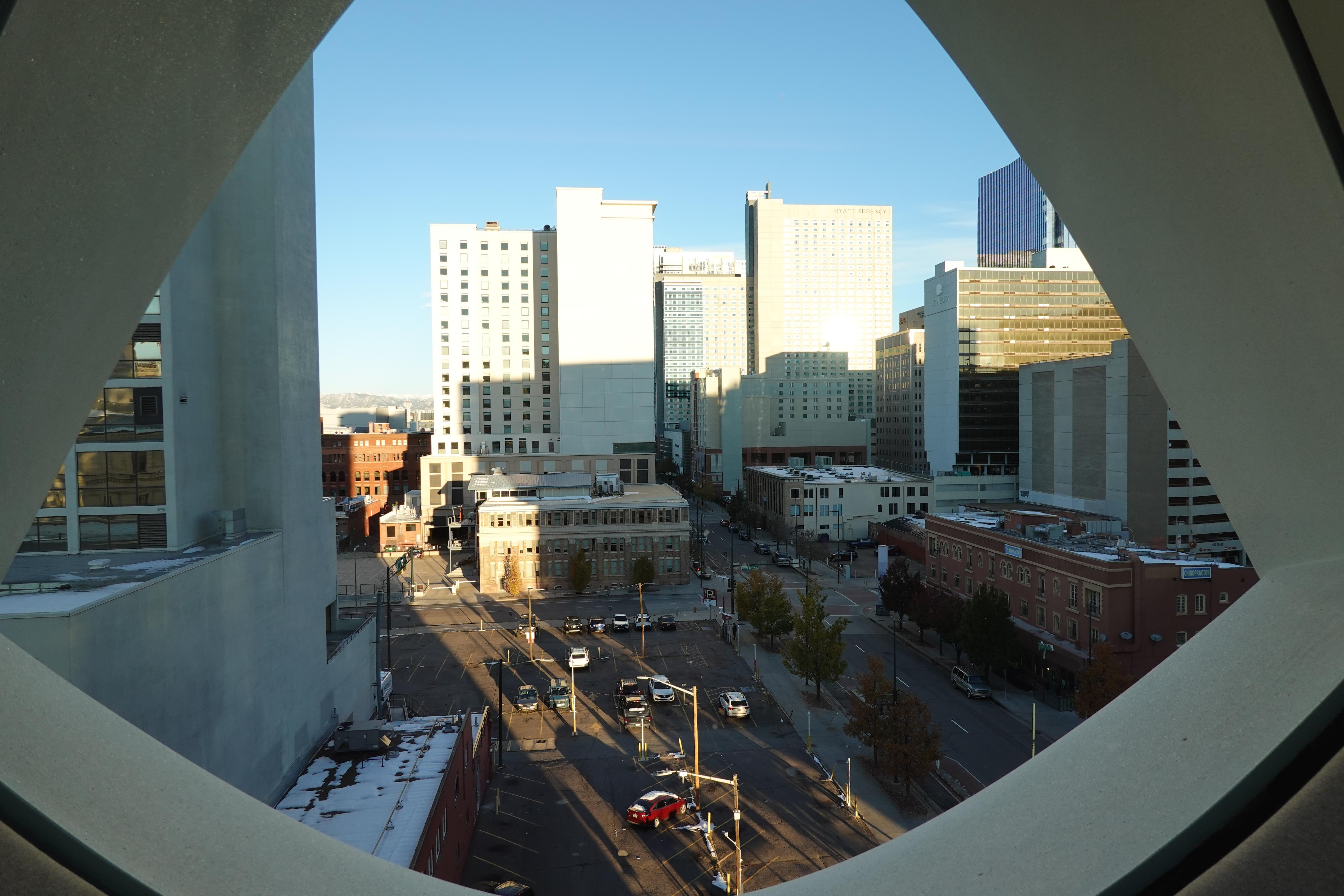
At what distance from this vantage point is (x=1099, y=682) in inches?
715

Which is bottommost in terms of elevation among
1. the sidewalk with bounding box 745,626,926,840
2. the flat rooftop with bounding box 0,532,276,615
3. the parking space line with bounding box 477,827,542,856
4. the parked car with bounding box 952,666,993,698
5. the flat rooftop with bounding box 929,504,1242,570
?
the sidewalk with bounding box 745,626,926,840

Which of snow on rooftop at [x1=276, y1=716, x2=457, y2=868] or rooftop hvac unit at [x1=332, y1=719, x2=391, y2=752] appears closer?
snow on rooftop at [x1=276, y1=716, x2=457, y2=868]

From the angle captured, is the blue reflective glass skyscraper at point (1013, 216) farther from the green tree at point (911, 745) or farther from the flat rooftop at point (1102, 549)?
the green tree at point (911, 745)

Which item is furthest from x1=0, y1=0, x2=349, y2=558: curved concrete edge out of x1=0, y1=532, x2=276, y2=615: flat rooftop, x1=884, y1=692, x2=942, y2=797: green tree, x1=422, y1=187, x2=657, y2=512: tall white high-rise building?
x1=422, y1=187, x2=657, y2=512: tall white high-rise building

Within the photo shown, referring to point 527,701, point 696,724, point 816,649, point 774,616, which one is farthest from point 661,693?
point 696,724

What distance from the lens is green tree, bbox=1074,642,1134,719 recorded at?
696 inches

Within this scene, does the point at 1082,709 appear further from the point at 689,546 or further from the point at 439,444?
the point at 439,444

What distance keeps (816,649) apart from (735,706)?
2.96 meters

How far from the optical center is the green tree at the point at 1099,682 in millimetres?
17672

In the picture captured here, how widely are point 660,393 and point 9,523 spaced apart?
116 meters

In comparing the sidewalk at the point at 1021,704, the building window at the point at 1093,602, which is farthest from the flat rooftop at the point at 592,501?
the building window at the point at 1093,602

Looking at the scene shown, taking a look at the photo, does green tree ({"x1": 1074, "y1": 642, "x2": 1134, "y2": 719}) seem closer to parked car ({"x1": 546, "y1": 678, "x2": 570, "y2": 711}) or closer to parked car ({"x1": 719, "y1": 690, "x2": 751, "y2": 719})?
parked car ({"x1": 719, "y1": 690, "x2": 751, "y2": 719})

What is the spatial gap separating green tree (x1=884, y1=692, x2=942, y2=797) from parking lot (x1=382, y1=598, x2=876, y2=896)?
1552 millimetres

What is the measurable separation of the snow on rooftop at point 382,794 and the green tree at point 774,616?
1481 centimetres
